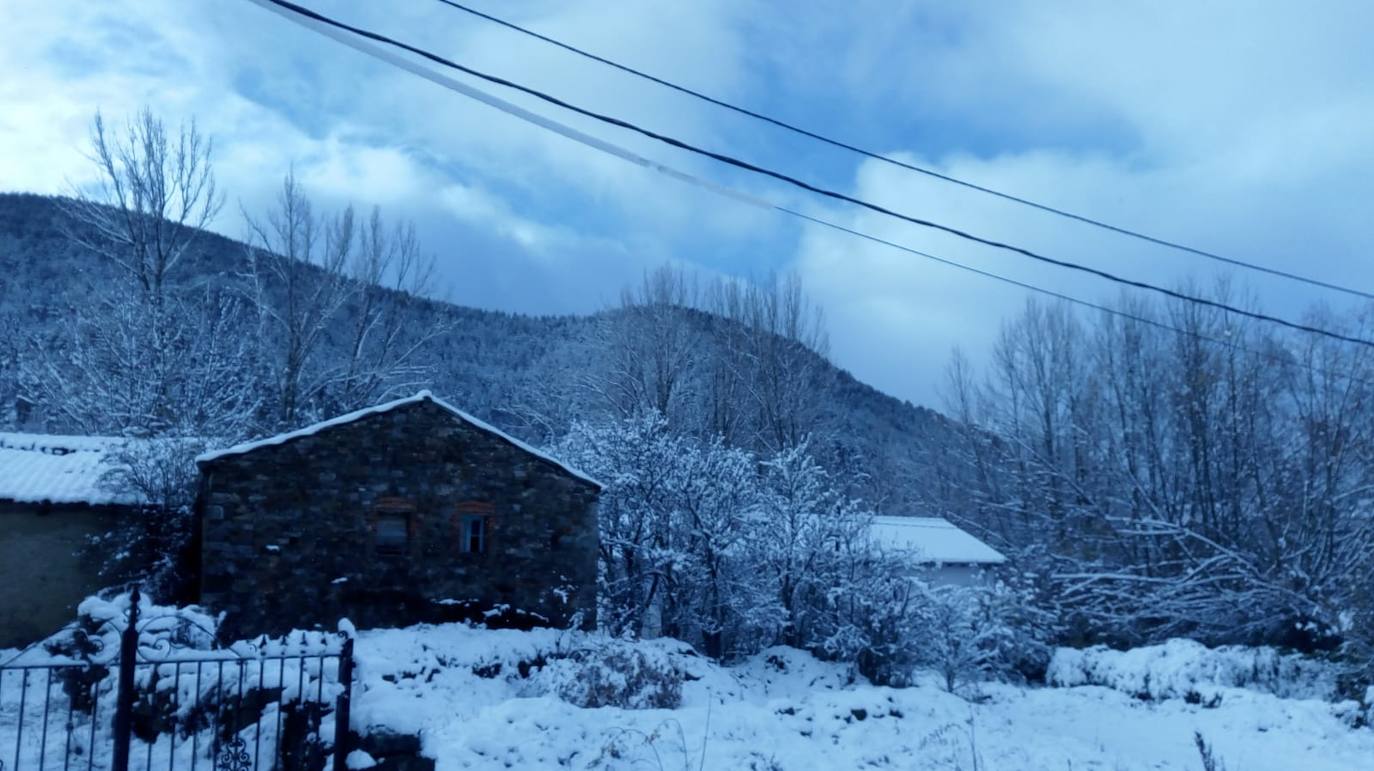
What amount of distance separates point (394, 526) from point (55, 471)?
7.01m

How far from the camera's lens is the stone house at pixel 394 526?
55.1 ft

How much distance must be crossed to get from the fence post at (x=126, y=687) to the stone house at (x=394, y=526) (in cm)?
1139

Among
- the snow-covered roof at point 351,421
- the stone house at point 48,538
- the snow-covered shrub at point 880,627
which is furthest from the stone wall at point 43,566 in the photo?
the snow-covered shrub at point 880,627

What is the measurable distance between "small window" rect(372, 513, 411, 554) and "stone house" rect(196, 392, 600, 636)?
2 cm

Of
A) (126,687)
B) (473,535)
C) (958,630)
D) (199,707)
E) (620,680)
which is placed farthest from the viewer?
(958,630)

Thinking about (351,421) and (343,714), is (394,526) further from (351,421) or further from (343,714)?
(343,714)

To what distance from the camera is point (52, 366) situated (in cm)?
2750

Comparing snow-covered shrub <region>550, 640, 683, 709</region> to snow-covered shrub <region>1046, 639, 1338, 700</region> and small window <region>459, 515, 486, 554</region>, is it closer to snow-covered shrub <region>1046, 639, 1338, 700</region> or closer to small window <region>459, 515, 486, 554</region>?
small window <region>459, 515, 486, 554</region>

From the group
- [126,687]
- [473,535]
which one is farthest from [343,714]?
[473,535]

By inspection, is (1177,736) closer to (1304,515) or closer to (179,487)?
(1304,515)

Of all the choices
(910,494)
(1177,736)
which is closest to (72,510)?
(1177,736)

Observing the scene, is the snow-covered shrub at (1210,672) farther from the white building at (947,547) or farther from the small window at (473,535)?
the small window at (473,535)

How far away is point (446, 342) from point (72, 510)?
120 feet

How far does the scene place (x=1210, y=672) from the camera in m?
17.9
